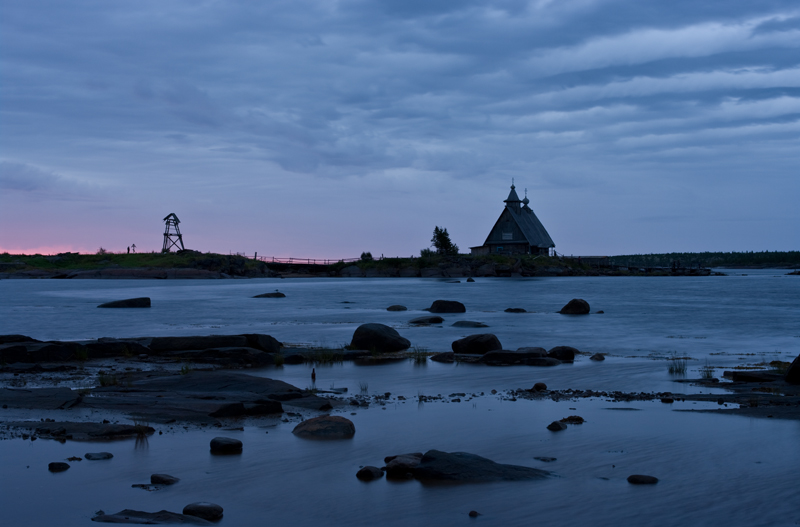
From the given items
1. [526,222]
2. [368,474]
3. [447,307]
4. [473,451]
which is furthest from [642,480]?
[526,222]

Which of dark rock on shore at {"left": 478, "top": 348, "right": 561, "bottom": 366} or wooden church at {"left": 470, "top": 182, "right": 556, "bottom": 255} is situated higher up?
Answer: wooden church at {"left": 470, "top": 182, "right": 556, "bottom": 255}

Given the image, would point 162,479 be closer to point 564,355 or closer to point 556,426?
point 556,426

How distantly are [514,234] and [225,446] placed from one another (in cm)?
10331

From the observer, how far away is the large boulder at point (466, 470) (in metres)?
7.46

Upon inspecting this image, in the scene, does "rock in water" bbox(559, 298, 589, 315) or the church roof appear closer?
"rock in water" bbox(559, 298, 589, 315)

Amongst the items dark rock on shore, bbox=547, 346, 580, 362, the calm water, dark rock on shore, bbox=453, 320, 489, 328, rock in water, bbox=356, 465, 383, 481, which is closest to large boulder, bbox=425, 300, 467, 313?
dark rock on shore, bbox=453, 320, 489, 328

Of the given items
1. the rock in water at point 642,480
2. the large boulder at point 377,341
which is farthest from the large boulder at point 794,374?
the large boulder at point 377,341

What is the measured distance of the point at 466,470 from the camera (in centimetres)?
755

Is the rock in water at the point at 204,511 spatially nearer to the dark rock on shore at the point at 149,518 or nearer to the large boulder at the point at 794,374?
the dark rock on shore at the point at 149,518

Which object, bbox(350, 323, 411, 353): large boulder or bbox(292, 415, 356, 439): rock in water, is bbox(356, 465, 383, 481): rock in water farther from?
bbox(350, 323, 411, 353): large boulder

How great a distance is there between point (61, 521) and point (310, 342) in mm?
17529

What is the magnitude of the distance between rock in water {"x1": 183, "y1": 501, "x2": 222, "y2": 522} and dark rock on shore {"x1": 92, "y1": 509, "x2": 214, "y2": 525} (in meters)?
0.06

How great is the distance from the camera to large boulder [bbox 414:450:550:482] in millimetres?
7465

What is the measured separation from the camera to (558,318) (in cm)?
3597
